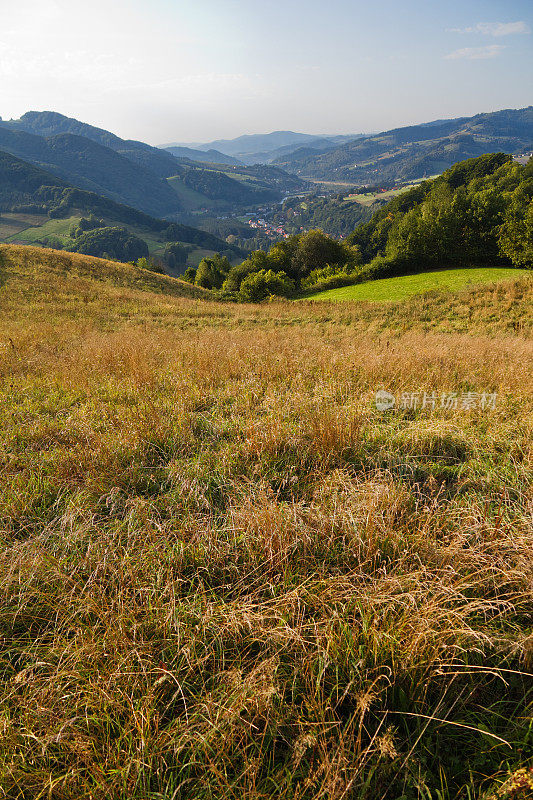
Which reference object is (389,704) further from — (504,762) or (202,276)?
(202,276)

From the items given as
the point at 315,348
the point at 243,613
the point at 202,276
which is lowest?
the point at 243,613

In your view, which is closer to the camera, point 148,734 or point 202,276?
point 148,734

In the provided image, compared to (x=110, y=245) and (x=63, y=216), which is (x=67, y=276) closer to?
(x=110, y=245)

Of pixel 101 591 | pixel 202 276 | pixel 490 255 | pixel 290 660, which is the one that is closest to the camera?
pixel 290 660

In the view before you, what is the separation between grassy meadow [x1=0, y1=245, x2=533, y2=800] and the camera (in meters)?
1.34

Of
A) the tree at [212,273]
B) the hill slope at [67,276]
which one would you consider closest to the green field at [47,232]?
the tree at [212,273]

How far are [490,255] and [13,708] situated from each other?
36596 mm

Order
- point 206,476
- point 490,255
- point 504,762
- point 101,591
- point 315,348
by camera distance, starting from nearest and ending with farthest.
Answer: point 504,762 < point 101,591 < point 206,476 < point 315,348 < point 490,255

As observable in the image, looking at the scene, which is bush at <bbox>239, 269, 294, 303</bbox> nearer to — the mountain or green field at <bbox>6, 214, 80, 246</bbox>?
the mountain

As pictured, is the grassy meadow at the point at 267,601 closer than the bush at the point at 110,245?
Yes

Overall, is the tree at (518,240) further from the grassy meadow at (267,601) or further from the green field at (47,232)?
the green field at (47,232)

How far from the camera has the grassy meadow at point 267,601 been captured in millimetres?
1343

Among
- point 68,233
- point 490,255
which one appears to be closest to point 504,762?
point 490,255

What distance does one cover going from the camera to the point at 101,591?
195cm
